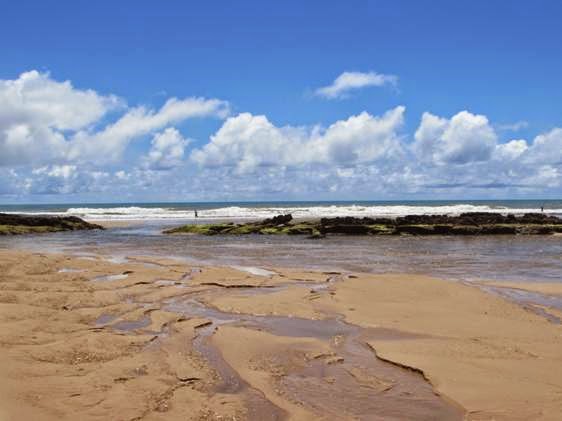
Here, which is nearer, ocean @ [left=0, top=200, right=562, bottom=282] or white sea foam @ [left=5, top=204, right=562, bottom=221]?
ocean @ [left=0, top=200, right=562, bottom=282]

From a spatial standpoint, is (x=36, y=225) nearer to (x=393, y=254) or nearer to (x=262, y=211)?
(x=393, y=254)

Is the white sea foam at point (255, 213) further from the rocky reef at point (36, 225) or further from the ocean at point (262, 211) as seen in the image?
the rocky reef at point (36, 225)

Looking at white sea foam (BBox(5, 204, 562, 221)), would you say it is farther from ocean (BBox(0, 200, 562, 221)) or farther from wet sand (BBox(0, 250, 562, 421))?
wet sand (BBox(0, 250, 562, 421))

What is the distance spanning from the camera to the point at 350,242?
30.2 m

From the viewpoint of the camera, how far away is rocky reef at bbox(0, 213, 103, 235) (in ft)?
132

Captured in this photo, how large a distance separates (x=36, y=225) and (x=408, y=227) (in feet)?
92.1

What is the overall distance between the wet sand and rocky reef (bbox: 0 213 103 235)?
29.5 meters

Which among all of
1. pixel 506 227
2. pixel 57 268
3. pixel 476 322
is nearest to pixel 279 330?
pixel 476 322

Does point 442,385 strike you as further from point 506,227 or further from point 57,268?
point 506,227

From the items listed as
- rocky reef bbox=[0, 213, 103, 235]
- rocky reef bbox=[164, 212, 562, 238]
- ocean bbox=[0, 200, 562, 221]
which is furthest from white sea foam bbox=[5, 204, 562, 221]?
rocky reef bbox=[164, 212, 562, 238]

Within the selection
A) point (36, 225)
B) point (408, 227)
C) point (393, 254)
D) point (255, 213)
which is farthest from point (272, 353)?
point (255, 213)

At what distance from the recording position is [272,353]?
7.73 meters

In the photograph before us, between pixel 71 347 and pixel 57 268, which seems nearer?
pixel 71 347

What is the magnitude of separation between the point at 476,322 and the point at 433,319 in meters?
0.73
